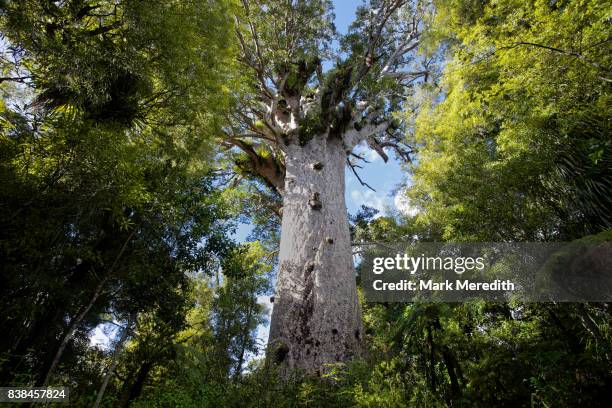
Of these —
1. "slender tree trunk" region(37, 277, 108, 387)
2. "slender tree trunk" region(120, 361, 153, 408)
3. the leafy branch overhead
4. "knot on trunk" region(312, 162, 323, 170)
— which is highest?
the leafy branch overhead

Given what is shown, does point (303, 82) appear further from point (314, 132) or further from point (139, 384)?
point (139, 384)

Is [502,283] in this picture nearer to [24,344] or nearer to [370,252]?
[370,252]

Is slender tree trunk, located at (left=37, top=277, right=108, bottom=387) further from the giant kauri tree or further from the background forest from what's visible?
the giant kauri tree

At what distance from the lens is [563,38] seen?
11.8 ft

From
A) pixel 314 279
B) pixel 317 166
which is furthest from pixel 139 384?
pixel 317 166

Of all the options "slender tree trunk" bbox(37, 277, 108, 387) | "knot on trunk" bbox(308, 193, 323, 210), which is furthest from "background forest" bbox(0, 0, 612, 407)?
"knot on trunk" bbox(308, 193, 323, 210)

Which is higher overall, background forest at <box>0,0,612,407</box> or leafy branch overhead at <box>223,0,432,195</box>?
leafy branch overhead at <box>223,0,432,195</box>

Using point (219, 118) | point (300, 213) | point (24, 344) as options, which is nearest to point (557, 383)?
point (300, 213)

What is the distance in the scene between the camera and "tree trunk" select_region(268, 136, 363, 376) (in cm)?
445

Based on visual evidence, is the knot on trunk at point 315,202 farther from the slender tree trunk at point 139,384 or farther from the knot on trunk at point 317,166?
the slender tree trunk at point 139,384

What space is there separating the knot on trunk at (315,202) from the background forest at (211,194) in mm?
1628

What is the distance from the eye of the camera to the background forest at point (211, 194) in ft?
9.21

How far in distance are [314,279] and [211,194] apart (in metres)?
2.55

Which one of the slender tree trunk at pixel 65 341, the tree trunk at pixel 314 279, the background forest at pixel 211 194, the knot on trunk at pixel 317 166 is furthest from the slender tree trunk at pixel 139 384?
the knot on trunk at pixel 317 166
